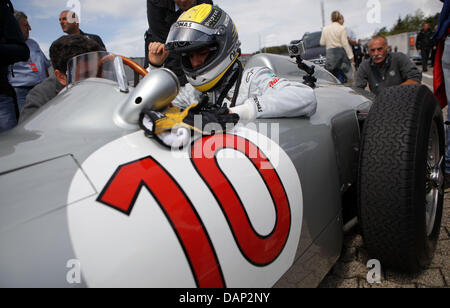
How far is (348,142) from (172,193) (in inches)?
45.7

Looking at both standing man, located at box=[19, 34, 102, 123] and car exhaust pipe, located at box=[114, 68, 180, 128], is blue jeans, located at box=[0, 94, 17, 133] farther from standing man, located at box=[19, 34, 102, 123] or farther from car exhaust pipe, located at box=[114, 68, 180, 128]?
car exhaust pipe, located at box=[114, 68, 180, 128]

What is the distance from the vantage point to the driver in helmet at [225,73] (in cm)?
145

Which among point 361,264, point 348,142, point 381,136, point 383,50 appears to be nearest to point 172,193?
point 381,136

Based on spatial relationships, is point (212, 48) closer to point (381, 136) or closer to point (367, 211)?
point (381, 136)

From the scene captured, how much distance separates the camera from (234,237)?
3.13ft

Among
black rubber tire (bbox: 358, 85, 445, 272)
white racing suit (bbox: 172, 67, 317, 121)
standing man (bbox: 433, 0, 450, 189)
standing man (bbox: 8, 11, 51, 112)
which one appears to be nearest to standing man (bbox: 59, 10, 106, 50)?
standing man (bbox: 8, 11, 51, 112)

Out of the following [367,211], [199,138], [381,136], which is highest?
[199,138]

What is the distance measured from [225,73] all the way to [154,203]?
119 centimetres

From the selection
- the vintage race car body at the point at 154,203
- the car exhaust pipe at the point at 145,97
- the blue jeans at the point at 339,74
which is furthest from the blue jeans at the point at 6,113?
the blue jeans at the point at 339,74

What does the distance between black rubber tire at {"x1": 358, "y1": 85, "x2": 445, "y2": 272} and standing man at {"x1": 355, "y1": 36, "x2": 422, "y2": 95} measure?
2.98 meters

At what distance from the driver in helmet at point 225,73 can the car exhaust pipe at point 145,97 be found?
0.35 m

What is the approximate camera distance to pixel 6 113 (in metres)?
2.27

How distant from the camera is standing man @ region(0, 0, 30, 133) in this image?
2.14 meters

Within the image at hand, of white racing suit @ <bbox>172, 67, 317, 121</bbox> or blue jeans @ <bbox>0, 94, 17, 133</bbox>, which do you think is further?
Answer: blue jeans @ <bbox>0, 94, 17, 133</bbox>
